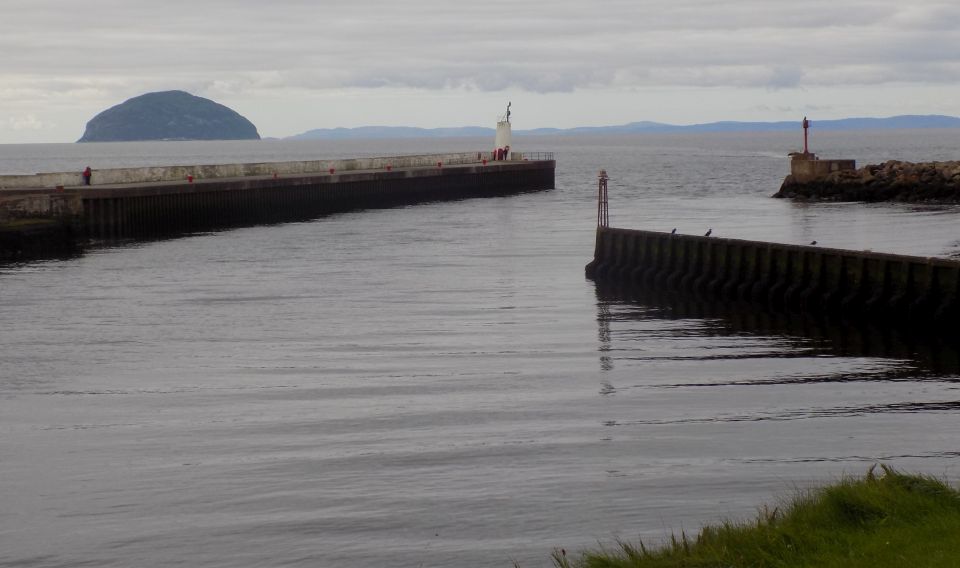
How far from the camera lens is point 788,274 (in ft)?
96.3

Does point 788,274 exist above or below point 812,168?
below

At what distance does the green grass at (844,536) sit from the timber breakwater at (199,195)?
4176cm

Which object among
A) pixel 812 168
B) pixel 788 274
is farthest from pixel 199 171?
pixel 788 274

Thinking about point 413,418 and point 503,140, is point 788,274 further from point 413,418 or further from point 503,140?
point 503,140

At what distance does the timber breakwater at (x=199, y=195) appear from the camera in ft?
164

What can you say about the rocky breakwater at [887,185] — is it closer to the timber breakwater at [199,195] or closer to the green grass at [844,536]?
the timber breakwater at [199,195]

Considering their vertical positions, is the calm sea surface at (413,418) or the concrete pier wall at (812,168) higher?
the concrete pier wall at (812,168)

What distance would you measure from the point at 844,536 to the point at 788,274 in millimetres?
20620

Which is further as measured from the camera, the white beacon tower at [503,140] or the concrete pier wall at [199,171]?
the white beacon tower at [503,140]

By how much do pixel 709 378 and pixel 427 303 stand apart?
12060 mm

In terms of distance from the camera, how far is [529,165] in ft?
320

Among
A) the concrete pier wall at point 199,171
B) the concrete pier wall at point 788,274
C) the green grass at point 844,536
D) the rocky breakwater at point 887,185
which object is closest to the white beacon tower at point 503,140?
the concrete pier wall at point 199,171

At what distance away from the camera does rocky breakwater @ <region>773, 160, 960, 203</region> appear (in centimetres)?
6944

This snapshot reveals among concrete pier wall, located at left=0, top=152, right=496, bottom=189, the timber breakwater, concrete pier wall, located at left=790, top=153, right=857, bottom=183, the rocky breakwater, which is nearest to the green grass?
the timber breakwater
